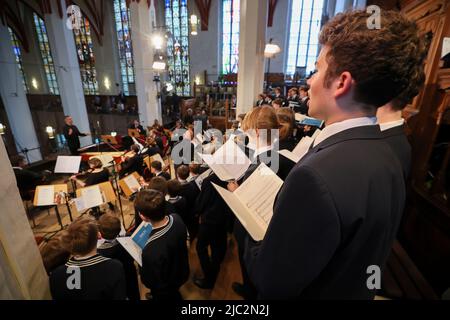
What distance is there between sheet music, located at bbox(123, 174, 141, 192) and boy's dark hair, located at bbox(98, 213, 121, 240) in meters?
1.58

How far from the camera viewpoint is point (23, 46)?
1436 cm

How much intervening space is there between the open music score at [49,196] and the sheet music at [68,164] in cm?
39

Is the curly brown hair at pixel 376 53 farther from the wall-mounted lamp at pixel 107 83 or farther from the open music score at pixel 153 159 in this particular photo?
the wall-mounted lamp at pixel 107 83

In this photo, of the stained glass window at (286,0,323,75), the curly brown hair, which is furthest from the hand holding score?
the stained glass window at (286,0,323,75)

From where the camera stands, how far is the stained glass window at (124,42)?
15.3 metres

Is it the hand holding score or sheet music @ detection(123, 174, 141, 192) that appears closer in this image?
the hand holding score

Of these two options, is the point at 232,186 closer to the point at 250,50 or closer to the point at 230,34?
the point at 250,50

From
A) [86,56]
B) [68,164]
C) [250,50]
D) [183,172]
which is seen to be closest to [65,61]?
[250,50]

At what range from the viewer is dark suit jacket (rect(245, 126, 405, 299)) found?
1.91 feet

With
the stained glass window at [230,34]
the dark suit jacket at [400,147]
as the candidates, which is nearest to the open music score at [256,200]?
the dark suit jacket at [400,147]

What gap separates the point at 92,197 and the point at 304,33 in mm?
15409

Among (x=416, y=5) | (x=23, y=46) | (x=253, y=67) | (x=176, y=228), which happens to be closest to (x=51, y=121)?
(x=23, y=46)

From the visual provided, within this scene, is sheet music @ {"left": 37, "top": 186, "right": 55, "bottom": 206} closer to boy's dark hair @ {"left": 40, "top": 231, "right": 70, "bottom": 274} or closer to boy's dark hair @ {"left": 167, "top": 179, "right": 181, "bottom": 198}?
boy's dark hair @ {"left": 40, "top": 231, "right": 70, "bottom": 274}
